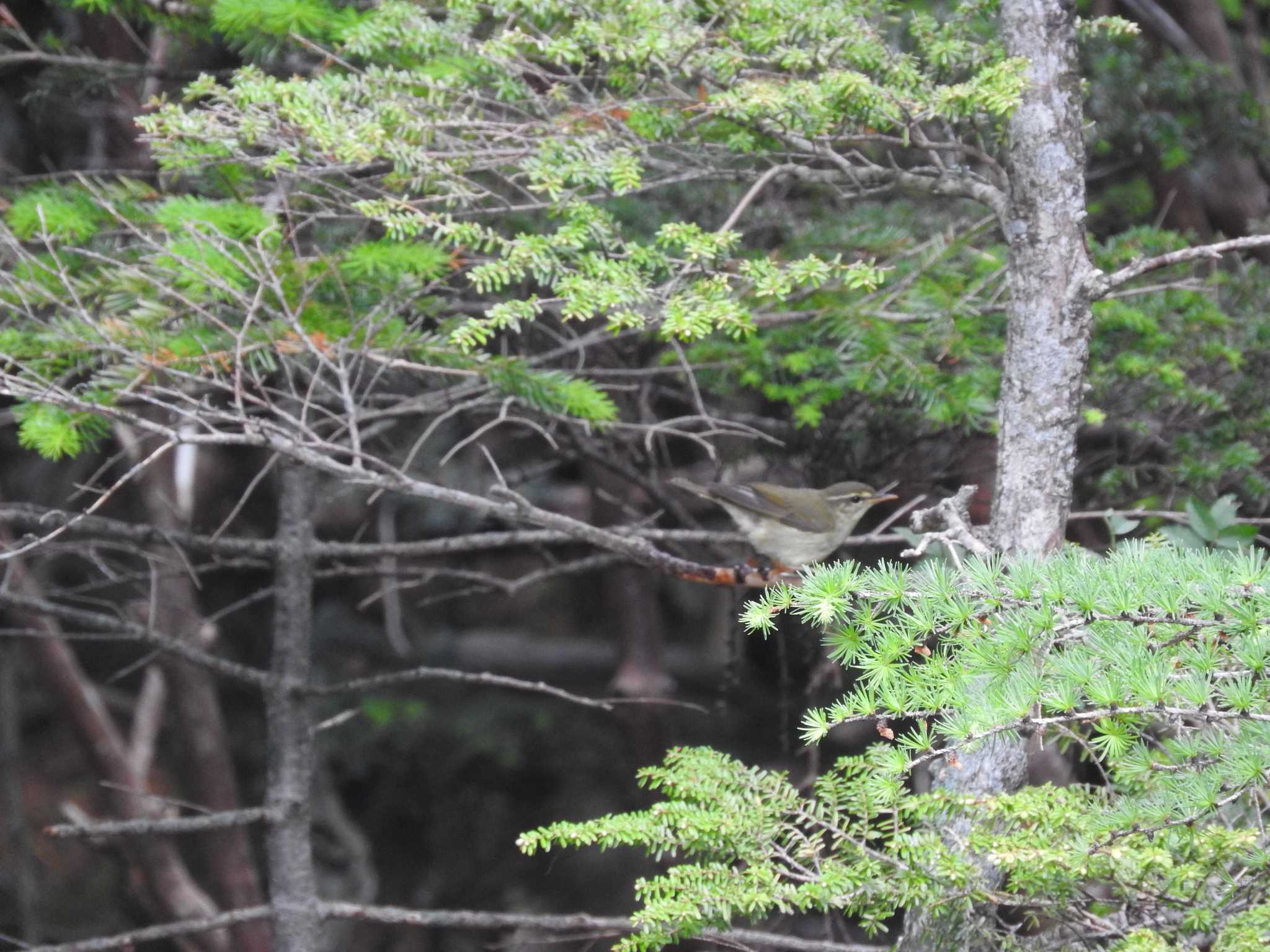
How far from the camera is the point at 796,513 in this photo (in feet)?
11.8

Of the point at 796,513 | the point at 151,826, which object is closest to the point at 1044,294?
the point at 796,513

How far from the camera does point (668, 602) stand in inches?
267

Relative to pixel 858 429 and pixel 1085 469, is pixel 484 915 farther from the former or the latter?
pixel 1085 469

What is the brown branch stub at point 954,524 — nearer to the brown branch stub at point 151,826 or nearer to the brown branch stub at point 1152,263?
the brown branch stub at point 1152,263

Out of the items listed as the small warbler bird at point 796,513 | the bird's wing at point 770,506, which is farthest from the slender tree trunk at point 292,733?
the bird's wing at point 770,506

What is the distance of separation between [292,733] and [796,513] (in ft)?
5.24

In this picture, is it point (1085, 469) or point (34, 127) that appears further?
point (34, 127)

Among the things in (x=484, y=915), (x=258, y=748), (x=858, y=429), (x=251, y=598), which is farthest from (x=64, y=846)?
(x=858, y=429)

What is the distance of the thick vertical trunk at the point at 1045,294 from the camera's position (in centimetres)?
244

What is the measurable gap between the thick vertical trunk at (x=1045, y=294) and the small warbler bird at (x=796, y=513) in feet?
3.40

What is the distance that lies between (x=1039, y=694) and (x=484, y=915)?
203 cm

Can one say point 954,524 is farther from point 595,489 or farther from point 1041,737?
point 595,489

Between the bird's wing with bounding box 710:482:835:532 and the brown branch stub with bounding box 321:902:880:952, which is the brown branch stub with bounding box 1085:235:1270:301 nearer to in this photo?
Result: the bird's wing with bounding box 710:482:835:532

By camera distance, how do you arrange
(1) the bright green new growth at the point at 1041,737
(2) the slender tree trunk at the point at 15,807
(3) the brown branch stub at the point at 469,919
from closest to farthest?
(1) the bright green new growth at the point at 1041,737, (3) the brown branch stub at the point at 469,919, (2) the slender tree trunk at the point at 15,807
